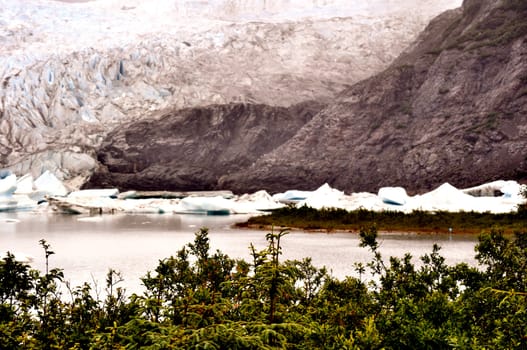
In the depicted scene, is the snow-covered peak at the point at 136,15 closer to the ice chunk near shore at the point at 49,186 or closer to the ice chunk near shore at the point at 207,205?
the ice chunk near shore at the point at 49,186

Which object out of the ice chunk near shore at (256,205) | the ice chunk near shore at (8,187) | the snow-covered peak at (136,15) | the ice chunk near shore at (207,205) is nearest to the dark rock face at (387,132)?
the snow-covered peak at (136,15)

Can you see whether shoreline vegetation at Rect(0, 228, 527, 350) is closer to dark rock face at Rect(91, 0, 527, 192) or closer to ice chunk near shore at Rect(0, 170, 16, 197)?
ice chunk near shore at Rect(0, 170, 16, 197)

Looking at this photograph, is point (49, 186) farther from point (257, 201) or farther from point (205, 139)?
point (205, 139)

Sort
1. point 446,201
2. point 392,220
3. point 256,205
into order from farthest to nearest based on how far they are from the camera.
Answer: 1. point 256,205
2. point 446,201
3. point 392,220

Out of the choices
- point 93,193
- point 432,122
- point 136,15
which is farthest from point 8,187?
point 136,15

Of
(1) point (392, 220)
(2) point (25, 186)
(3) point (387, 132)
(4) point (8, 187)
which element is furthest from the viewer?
(3) point (387, 132)

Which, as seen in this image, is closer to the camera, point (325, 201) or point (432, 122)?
point (325, 201)

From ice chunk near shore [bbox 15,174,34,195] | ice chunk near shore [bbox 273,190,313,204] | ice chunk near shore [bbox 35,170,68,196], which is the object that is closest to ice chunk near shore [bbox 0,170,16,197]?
ice chunk near shore [bbox 15,174,34,195]
